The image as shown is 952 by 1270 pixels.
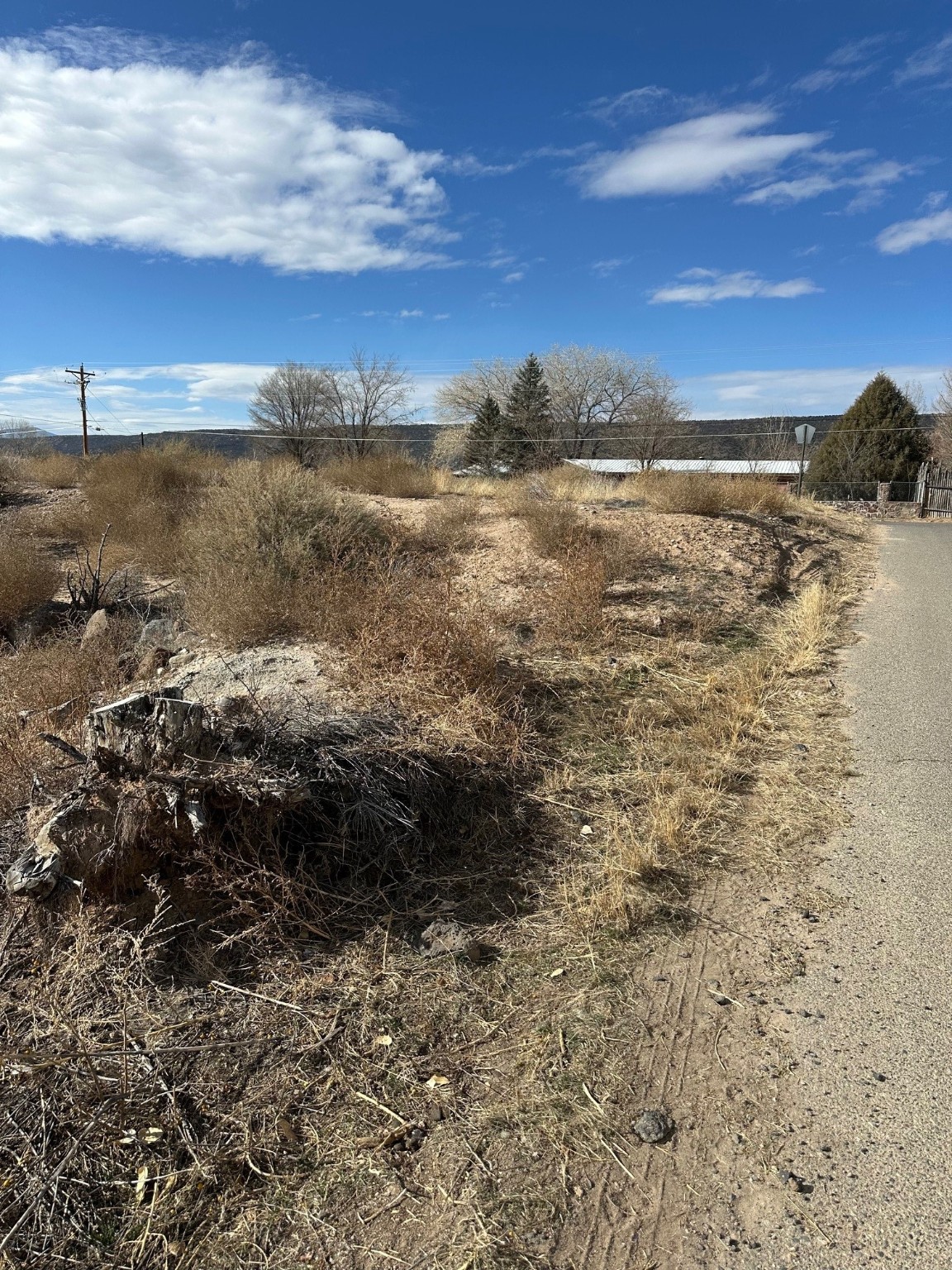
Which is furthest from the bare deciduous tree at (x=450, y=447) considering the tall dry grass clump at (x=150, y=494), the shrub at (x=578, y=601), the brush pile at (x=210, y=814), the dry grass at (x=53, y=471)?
the brush pile at (x=210, y=814)

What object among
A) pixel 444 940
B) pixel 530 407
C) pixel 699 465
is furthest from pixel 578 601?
pixel 530 407

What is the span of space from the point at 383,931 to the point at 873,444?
34109 millimetres

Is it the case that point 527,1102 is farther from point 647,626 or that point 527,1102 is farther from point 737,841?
point 647,626

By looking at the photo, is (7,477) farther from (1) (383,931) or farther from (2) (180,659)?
(1) (383,931)

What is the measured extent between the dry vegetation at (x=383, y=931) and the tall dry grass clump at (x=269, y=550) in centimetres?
7

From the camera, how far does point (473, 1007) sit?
108 inches

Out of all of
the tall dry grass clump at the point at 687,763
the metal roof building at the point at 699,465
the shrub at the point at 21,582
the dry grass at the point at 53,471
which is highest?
the metal roof building at the point at 699,465

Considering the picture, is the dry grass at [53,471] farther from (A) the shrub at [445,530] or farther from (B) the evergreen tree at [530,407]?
(B) the evergreen tree at [530,407]

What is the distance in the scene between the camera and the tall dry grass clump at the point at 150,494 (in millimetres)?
11508

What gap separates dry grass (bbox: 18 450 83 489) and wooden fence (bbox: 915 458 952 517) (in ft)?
86.5

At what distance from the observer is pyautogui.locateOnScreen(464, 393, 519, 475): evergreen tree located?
34156 mm

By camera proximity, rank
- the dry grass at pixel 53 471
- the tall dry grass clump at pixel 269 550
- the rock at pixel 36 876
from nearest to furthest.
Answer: the rock at pixel 36 876 < the tall dry grass clump at pixel 269 550 < the dry grass at pixel 53 471

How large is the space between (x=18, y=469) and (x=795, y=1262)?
24.5 meters

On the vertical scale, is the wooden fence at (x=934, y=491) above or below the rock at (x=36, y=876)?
above
